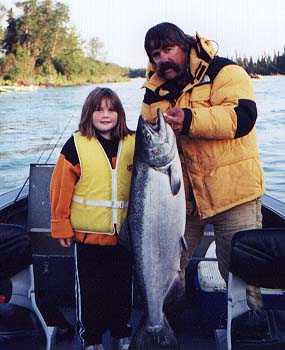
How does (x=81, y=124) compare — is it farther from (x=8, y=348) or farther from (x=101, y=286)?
→ (x=8, y=348)

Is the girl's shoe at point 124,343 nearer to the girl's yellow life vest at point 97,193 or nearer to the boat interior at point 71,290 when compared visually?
the boat interior at point 71,290

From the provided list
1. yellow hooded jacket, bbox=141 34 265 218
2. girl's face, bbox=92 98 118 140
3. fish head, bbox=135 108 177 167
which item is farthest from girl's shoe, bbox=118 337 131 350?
girl's face, bbox=92 98 118 140

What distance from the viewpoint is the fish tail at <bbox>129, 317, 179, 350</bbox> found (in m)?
2.91

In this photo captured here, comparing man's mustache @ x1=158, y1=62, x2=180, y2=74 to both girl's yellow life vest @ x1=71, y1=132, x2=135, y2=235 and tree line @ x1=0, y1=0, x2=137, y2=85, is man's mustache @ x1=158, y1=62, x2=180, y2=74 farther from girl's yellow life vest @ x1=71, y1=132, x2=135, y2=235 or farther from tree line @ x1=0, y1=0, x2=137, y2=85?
tree line @ x1=0, y1=0, x2=137, y2=85

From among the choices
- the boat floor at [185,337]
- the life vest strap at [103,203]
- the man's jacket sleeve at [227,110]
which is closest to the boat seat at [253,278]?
the man's jacket sleeve at [227,110]

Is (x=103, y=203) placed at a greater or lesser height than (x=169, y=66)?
lesser

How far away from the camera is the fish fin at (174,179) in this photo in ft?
8.91

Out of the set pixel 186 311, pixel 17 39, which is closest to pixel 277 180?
pixel 186 311

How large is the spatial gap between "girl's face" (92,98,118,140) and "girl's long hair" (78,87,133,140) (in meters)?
0.02

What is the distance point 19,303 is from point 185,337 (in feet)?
4.15

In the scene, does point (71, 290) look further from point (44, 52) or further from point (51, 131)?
point (44, 52)

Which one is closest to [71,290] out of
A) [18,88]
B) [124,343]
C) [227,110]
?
[124,343]

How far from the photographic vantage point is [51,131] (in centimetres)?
2259

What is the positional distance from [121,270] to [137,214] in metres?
0.45
